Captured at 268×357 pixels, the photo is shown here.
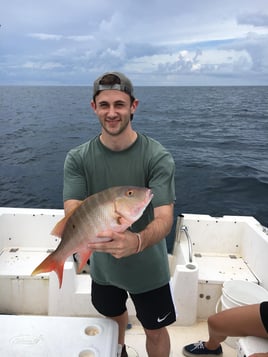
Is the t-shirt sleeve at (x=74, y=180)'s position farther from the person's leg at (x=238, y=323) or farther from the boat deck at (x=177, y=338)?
the boat deck at (x=177, y=338)

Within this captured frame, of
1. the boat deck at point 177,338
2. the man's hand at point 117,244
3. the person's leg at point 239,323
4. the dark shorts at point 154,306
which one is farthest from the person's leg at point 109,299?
the man's hand at point 117,244

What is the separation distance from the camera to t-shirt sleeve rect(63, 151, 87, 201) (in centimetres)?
266

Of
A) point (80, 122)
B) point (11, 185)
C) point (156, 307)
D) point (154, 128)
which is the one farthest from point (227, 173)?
point (80, 122)

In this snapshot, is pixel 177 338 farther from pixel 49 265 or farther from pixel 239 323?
pixel 49 265

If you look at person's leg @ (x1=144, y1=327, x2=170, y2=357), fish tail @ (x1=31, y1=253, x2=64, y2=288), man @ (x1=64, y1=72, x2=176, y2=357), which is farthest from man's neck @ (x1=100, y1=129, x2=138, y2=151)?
person's leg @ (x1=144, y1=327, x2=170, y2=357)

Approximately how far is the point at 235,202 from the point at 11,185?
837cm

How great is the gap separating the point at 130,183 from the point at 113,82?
754 millimetres

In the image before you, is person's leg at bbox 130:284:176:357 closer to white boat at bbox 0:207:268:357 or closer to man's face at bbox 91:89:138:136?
white boat at bbox 0:207:268:357

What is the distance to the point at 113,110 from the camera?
2.49 metres

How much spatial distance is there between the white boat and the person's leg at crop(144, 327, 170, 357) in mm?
675

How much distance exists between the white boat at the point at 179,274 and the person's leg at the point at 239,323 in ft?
2.38

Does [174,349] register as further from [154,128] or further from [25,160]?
[154,128]

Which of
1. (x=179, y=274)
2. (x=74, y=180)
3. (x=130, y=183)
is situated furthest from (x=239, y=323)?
(x=74, y=180)

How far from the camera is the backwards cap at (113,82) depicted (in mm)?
2496
